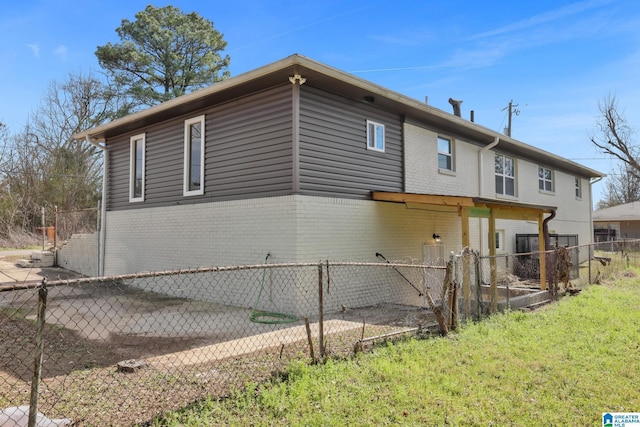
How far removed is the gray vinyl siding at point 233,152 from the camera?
28.4 ft

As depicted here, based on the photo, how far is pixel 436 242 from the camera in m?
11.6

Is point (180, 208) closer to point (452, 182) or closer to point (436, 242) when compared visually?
point (436, 242)

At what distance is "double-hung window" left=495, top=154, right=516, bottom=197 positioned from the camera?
15.5 meters

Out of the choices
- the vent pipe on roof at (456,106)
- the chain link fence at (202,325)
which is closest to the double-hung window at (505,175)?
the vent pipe on roof at (456,106)

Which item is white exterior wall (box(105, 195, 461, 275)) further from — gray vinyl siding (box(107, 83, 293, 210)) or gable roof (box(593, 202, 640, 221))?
gable roof (box(593, 202, 640, 221))

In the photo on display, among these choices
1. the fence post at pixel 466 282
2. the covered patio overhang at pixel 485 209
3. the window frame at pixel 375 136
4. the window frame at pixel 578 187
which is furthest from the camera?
the window frame at pixel 578 187

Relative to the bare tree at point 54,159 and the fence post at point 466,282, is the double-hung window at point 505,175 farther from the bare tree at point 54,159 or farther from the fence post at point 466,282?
the bare tree at point 54,159

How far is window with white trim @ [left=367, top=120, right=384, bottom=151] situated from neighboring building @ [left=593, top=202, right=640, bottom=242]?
3084cm

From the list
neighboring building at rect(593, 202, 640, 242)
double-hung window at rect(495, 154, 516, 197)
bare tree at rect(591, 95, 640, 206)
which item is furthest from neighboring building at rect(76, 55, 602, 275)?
neighboring building at rect(593, 202, 640, 242)

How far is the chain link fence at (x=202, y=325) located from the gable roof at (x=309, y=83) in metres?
3.81

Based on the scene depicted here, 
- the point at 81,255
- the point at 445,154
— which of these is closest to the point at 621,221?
the point at 445,154

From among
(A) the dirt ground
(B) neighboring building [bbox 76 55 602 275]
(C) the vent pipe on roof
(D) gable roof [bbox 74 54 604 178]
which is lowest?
(A) the dirt ground

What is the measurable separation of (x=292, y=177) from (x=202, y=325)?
322 cm

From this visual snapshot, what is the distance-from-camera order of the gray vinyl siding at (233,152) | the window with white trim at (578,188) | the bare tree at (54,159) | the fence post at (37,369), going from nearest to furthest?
1. the fence post at (37,369)
2. the gray vinyl siding at (233,152)
3. the window with white trim at (578,188)
4. the bare tree at (54,159)
